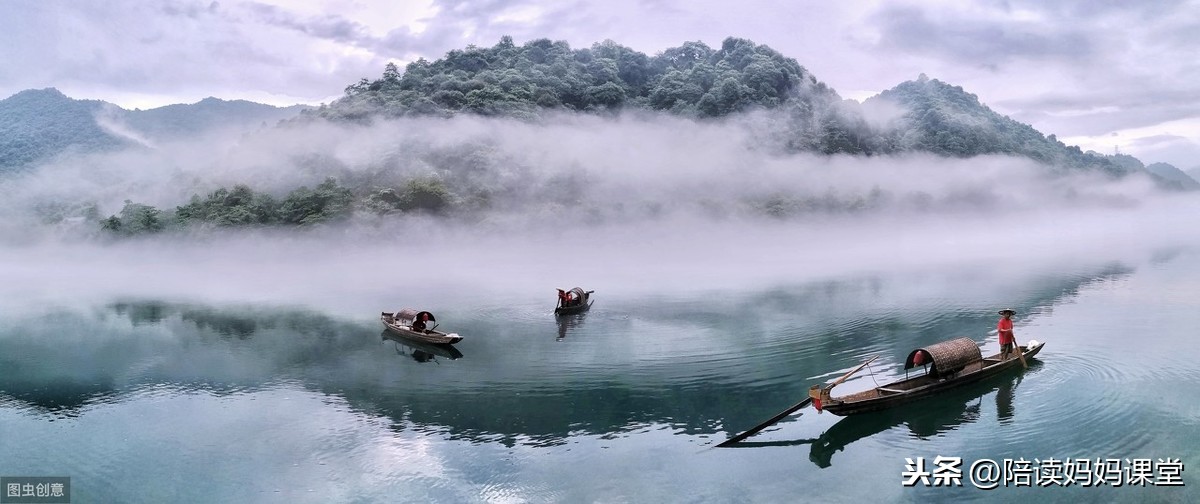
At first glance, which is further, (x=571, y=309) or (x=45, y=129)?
(x=45, y=129)

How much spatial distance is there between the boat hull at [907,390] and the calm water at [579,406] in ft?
1.73

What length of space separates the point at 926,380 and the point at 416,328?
77.6 ft

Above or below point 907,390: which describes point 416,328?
above

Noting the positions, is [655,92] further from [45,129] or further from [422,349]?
[45,129]

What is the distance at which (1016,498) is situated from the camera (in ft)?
54.9

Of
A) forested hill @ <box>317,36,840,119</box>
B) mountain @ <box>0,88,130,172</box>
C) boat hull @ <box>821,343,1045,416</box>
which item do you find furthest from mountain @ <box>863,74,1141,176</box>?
mountain @ <box>0,88,130,172</box>

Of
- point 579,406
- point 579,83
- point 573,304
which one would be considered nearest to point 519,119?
point 579,83

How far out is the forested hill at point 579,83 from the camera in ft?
303

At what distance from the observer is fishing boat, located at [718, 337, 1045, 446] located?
2033cm

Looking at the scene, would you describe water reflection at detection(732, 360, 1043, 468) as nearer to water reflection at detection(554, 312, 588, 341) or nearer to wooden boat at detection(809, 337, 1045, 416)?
wooden boat at detection(809, 337, 1045, 416)

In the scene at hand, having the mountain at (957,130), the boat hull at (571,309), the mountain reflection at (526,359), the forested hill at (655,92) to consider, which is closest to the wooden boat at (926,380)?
the mountain reflection at (526,359)

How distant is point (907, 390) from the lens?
2169 centimetres

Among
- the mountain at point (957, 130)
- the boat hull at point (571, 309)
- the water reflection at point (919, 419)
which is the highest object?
the mountain at point (957, 130)

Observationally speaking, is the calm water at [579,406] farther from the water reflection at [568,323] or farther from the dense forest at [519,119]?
the dense forest at [519,119]
